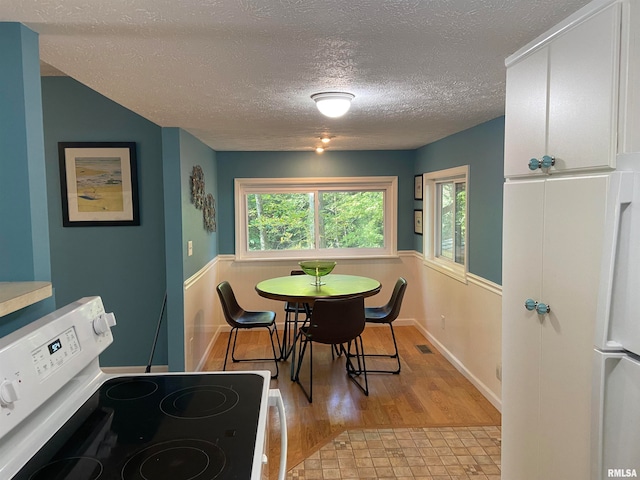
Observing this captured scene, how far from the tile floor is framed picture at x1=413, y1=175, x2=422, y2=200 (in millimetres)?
2819

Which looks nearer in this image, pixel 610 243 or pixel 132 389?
pixel 610 243

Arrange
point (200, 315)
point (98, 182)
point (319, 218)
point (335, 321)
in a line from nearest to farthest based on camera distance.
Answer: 1. point (335, 321)
2. point (98, 182)
3. point (200, 315)
4. point (319, 218)

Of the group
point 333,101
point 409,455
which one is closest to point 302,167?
point 333,101

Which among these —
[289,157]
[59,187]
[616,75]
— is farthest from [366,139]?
[616,75]

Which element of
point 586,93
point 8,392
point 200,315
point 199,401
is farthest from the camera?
point 200,315

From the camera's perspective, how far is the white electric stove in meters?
1.08

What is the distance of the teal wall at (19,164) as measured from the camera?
1.43 metres

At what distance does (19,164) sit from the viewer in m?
1.44

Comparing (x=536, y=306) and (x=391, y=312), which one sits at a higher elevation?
(x=536, y=306)

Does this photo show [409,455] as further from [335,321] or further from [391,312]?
[391,312]

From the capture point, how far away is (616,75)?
1.14m

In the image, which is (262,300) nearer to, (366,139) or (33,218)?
(366,139)

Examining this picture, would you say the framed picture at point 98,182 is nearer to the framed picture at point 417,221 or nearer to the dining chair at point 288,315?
the dining chair at point 288,315

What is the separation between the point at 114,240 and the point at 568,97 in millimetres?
3484
